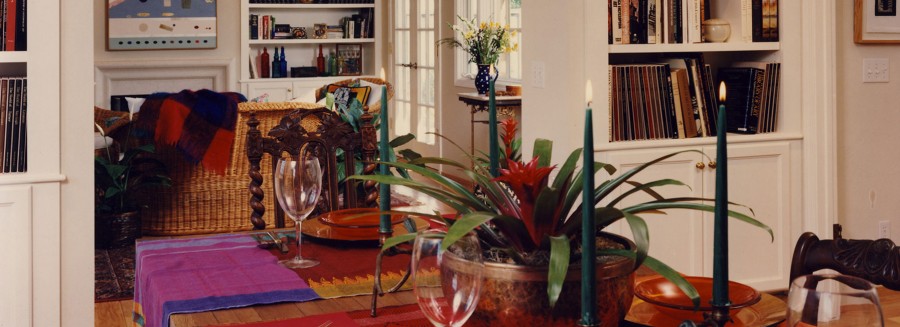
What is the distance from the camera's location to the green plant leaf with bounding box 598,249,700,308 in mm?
1137

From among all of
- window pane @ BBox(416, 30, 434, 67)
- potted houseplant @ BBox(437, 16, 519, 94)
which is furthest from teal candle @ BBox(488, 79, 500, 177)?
window pane @ BBox(416, 30, 434, 67)

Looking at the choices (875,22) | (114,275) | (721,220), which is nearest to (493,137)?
(721,220)

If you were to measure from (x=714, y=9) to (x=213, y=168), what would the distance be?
2823 mm

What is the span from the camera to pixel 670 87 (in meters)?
3.96

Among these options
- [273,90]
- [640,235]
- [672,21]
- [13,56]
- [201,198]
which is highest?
[273,90]

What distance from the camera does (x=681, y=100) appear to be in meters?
3.98

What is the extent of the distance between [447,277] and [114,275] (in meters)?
3.97

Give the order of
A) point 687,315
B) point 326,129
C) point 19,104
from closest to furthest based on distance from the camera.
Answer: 1. point 687,315
2. point 326,129
3. point 19,104

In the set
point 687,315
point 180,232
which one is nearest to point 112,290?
point 180,232

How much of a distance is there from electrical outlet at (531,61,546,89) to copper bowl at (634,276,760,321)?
7.83 feet

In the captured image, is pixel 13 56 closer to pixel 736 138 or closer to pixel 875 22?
pixel 736 138

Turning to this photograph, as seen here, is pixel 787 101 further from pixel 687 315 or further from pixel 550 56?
pixel 687 315

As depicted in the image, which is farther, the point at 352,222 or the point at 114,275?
the point at 114,275

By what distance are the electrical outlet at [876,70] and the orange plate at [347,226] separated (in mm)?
2624
